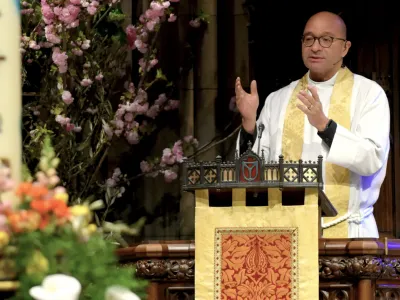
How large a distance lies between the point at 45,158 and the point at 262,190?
2.39m

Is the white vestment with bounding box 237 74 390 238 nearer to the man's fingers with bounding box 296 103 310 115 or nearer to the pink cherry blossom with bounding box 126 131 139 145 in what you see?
the man's fingers with bounding box 296 103 310 115

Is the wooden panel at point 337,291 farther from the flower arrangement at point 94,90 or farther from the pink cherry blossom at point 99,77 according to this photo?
the pink cherry blossom at point 99,77

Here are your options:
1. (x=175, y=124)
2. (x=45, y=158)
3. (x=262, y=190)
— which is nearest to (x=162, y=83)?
(x=175, y=124)

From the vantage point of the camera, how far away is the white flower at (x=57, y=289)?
204cm

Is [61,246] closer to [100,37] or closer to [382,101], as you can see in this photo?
[382,101]

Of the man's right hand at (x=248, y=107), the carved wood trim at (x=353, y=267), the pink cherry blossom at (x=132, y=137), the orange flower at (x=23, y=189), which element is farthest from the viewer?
the pink cherry blossom at (x=132, y=137)

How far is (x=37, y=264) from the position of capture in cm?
210

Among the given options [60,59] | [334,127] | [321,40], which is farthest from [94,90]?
[334,127]

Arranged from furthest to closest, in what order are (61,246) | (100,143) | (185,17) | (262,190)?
1. (185,17)
2. (100,143)
3. (262,190)
4. (61,246)

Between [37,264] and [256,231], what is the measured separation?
253 cm

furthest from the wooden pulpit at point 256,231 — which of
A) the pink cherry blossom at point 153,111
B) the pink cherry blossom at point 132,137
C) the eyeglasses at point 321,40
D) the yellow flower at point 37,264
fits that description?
the pink cherry blossom at point 153,111

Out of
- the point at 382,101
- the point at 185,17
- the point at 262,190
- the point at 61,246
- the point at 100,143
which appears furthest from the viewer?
the point at 185,17

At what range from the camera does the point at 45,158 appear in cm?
226

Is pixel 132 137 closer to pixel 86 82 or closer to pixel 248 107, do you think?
pixel 86 82
